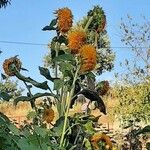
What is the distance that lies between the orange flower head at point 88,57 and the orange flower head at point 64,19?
32 cm

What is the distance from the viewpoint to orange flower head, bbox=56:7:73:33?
277 centimetres

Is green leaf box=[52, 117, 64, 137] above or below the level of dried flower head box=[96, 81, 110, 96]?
below

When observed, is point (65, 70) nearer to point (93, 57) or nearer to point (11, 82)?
point (93, 57)

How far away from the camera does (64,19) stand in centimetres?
280

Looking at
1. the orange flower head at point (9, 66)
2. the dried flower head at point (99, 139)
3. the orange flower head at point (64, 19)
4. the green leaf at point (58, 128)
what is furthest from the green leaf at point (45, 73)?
the dried flower head at point (99, 139)

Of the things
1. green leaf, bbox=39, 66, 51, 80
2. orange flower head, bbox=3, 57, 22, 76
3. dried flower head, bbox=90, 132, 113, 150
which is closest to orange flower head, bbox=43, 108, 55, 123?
green leaf, bbox=39, 66, 51, 80

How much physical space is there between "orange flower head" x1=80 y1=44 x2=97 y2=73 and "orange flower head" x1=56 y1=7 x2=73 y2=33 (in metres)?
0.32

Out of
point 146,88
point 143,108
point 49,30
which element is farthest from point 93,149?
point 146,88

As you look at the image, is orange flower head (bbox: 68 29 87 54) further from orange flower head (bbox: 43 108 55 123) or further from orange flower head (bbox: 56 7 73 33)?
orange flower head (bbox: 43 108 55 123)

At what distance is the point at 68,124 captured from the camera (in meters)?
2.66

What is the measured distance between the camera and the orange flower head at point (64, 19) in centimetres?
277

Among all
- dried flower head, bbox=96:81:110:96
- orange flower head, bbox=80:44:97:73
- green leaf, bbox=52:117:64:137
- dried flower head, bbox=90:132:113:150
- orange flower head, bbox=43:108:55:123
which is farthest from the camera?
dried flower head, bbox=96:81:110:96

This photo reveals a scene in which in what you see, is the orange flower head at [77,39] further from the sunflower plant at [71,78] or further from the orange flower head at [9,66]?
the orange flower head at [9,66]

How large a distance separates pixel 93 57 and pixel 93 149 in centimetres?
45
